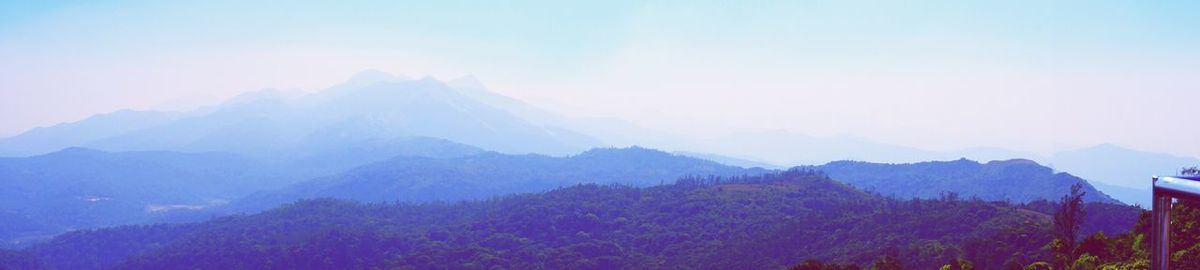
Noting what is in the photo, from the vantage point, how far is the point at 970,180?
11300 cm

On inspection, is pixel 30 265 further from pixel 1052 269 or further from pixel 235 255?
pixel 1052 269

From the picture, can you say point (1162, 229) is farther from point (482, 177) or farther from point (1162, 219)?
point (482, 177)

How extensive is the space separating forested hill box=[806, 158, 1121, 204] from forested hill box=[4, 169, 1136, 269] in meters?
32.8

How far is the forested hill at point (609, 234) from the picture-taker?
46.5 meters

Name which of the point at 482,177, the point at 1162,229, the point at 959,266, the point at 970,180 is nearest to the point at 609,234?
the point at 959,266

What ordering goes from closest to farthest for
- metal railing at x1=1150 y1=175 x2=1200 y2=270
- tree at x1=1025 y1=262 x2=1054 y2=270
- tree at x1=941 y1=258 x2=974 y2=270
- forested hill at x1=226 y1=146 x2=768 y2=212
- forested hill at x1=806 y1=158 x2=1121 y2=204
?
metal railing at x1=1150 y1=175 x2=1200 y2=270
tree at x1=1025 y1=262 x2=1054 y2=270
tree at x1=941 y1=258 x2=974 y2=270
forested hill at x1=806 y1=158 x2=1121 y2=204
forested hill at x1=226 y1=146 x2=768 y2=212

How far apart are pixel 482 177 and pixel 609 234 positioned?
9902cm

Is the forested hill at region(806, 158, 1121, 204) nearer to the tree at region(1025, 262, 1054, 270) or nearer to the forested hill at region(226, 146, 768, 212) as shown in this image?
the forested hill at region(226, 146, 768, 212)

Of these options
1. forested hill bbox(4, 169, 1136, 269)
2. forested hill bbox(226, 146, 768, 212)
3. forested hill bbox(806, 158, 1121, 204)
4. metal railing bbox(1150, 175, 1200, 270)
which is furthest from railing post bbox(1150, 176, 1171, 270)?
forested hill bbox(226, 146, 768, 212)

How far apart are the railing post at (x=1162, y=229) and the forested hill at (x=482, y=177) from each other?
14964 cm

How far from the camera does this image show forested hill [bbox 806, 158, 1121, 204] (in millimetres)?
102000

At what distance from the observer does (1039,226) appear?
121 feet

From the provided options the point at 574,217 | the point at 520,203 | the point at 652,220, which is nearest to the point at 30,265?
the point at 520,203

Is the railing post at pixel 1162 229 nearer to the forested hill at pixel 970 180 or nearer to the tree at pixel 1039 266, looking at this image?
the tree at pixel 1039 266
